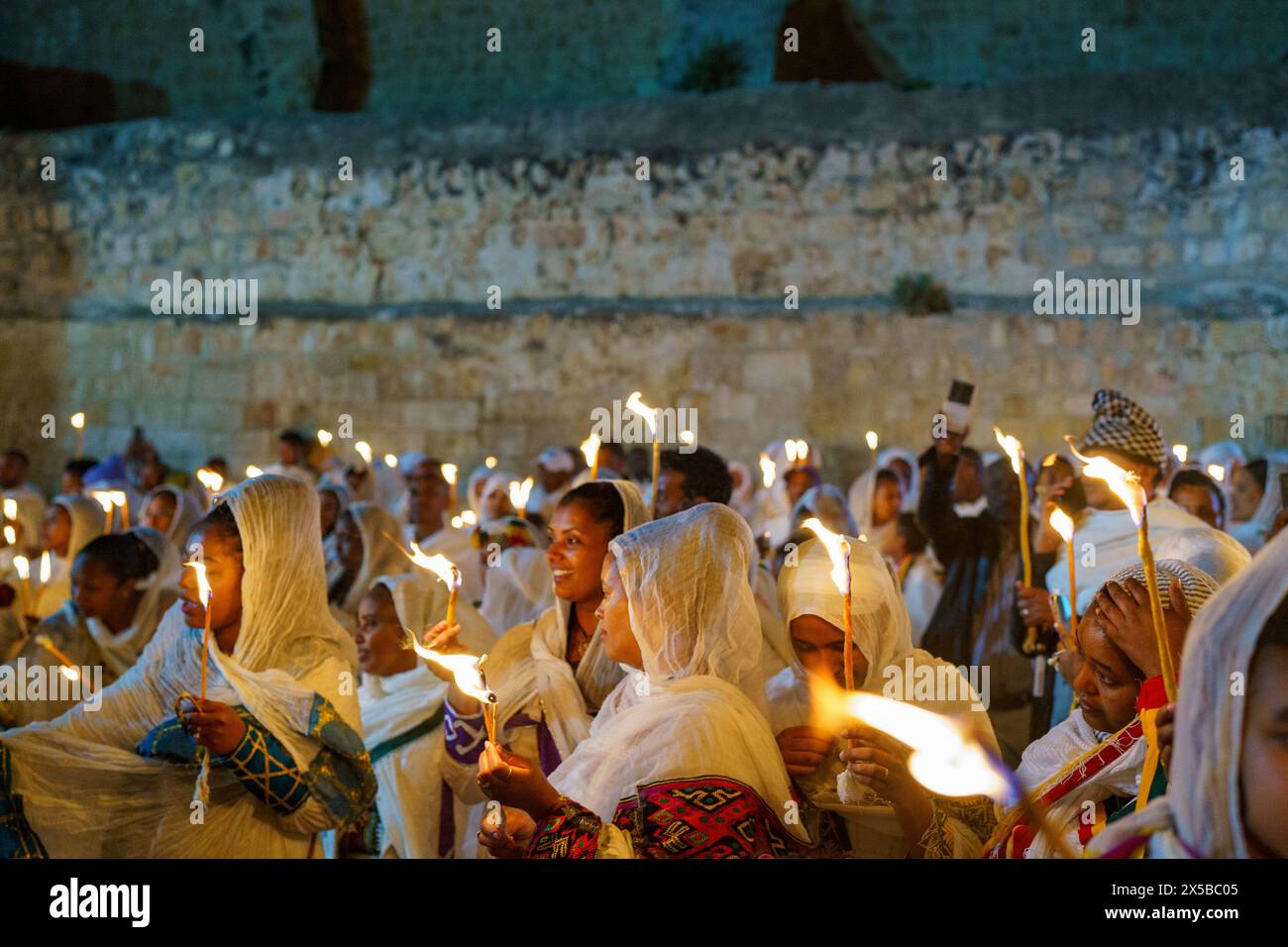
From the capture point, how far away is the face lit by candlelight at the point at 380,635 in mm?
4504

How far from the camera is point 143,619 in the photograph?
15.5ft

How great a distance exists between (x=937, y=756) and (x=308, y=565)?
2.45 m

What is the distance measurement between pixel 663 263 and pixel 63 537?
6583 millimetres

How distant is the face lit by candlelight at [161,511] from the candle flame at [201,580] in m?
4.15

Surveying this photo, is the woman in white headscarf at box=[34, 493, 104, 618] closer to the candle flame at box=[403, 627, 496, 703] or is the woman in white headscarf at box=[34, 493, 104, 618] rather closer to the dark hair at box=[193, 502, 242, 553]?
the dark hair at box=[193, 502, 242, 553]

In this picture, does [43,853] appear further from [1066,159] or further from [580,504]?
[1066,159]

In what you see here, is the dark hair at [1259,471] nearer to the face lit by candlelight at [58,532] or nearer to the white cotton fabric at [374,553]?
the white cotton fabric at [374,553]

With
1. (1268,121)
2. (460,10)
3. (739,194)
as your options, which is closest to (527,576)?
(739,194)

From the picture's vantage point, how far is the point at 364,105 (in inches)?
794

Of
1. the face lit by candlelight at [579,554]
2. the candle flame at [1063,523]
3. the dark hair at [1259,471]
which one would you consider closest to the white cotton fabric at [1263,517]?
the dark hair at [1259,471]

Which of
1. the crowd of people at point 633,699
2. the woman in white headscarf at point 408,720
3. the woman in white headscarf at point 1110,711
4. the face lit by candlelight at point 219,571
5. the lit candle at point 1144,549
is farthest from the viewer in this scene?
the woman in white headscarf at point 408,720

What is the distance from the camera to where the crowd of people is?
86.0 inches

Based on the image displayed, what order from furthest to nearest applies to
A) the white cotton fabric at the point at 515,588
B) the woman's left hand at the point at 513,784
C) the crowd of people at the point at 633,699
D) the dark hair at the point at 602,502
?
the white cotton fabric at the point at 515,588 → the dark hair at the point at 602,502 → the woman's left hand at the point at 513,784 → the crowd of people at the point at 633,699

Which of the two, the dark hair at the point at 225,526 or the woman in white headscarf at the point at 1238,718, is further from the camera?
the dark hair at the point at 225,526
